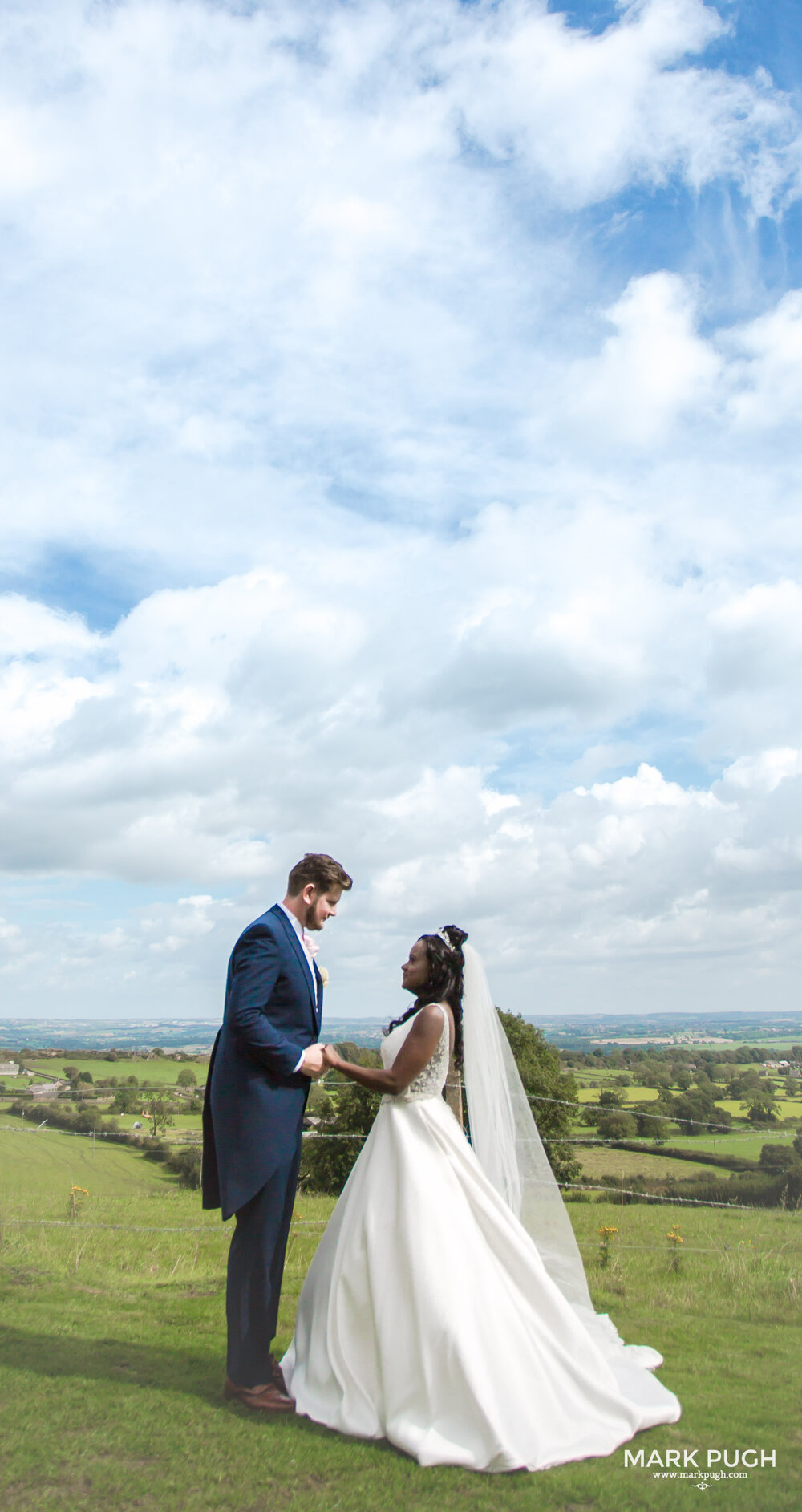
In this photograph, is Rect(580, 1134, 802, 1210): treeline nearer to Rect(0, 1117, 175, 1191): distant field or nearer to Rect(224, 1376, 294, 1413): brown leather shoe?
Rect(224, 1376, 294, 1413): brown leather shoe

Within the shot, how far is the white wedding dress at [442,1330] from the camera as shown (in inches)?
140

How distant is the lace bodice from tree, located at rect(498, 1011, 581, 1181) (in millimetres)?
12331

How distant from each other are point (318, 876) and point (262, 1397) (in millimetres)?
2431

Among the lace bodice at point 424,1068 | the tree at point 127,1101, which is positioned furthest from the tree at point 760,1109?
the lace bodice at point 424,1068

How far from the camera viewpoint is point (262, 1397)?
3.97 meters

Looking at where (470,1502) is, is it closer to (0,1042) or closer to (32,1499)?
(32,1499)

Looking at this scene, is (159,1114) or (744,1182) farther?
(744,1182)

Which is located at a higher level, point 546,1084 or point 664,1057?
point 546,1084

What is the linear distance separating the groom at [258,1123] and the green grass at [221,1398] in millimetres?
323

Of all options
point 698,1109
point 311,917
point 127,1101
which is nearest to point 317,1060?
point 311,917

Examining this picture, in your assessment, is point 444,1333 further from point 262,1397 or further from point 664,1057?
point 664,1057

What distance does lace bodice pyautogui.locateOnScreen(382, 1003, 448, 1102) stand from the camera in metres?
4.37

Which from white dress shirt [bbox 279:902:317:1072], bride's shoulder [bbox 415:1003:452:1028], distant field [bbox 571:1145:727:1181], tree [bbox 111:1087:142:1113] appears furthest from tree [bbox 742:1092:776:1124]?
white dress shirt [bbox 279:902:317:1072]

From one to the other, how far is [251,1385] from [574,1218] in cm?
1388
